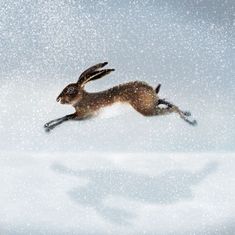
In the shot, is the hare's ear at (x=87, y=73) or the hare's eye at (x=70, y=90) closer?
the hare's ear at (x=87, y=73)

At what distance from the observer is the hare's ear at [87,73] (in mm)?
5230

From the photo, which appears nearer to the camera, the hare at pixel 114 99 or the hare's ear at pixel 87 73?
the hare's ear at pixel 87 73

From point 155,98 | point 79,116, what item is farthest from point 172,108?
point 79,116

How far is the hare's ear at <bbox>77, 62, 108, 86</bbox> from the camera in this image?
5230mm

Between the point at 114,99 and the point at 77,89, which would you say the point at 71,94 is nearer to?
the point at 77,89

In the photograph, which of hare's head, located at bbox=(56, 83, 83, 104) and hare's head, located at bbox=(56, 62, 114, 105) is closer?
hare's head, located at bbox=(56, 62, 114, 105)

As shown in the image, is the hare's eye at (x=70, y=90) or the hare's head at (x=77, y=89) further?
the hare's eye at (x=70, y=90)

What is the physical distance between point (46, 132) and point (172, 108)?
74 centimetres

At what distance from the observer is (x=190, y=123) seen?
5.55m

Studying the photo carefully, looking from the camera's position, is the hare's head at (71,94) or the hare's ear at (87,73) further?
the hare's head at (71,94)

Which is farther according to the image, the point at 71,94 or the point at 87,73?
the point at 71,94

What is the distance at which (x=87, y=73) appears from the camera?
5.30m

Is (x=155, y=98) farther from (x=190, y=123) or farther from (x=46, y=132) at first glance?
Answer: (x=46, y=132)

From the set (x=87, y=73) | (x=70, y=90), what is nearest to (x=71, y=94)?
(x=70, y=90)
